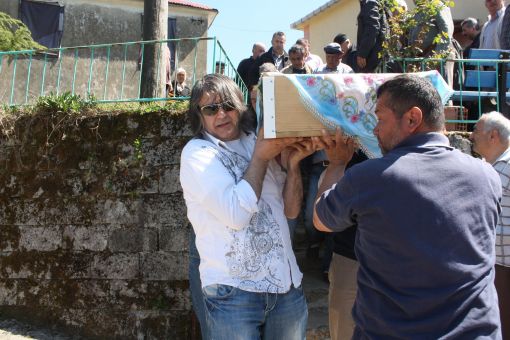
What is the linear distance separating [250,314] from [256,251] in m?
0.26

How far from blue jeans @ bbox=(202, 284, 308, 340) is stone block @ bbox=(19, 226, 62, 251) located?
8.69ft

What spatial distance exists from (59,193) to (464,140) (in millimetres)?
3523

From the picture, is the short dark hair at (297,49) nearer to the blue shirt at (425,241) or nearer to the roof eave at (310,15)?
the blue shirt at (425,241)

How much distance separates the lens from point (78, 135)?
429cm

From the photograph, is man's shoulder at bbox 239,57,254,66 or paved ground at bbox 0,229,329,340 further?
man's shoulder at bbox 239,57,254,66

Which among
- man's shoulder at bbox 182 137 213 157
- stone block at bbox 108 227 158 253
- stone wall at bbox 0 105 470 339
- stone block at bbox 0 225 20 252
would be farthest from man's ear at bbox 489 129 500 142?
stone block at bbox 0 225 20 252

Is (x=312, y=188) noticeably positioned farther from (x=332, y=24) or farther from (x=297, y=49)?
(x=332, y=24)

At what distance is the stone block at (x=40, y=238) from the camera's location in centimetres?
425

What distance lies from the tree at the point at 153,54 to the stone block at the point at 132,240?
1618 mm

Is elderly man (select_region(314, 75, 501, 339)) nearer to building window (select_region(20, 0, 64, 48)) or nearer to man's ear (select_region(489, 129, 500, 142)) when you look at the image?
man's ear (select_region(489, 129, 500, 142))

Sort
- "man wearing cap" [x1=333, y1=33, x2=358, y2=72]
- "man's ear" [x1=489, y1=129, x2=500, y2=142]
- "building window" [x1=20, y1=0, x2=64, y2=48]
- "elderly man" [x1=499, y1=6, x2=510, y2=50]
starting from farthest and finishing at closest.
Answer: "building window" [x1=20, y1=0, x2=64, y2=48], "man wearing cap" [x1=333, y1=33, x2=358, y2=72], "elderly man" [x1=499, y1=6, x2=510, y2=50], "man's ear" [x1=489, y1=129, x2=500, y2=142]

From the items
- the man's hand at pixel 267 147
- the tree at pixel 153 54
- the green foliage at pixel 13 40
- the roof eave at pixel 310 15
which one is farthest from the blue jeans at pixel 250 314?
the roof eave at pixel 310 15

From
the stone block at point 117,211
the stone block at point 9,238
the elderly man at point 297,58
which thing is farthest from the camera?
the elderly man at point 297,58

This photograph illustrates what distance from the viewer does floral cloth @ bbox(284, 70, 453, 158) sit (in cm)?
217
